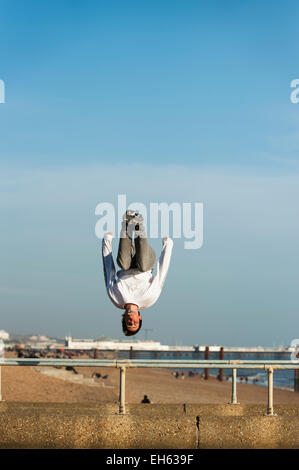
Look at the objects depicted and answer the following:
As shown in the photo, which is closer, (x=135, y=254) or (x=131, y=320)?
(x=131, y=320)

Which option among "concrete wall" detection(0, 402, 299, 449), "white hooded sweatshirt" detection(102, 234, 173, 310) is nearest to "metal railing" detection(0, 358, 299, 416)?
"concrete wall" detection(0, 402, 299, 449)

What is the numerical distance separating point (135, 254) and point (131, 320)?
86cm

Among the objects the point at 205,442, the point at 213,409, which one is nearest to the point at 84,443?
the point at 205,442

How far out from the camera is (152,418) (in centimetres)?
714

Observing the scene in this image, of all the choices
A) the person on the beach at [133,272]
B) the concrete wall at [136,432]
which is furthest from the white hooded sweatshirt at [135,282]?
the concrete wall at [136,432]

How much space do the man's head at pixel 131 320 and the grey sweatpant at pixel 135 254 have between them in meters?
0.55

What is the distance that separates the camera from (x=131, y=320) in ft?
26.8

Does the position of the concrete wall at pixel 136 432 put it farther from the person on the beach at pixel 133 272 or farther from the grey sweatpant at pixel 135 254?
the grey sweatpant at pixel 135 254

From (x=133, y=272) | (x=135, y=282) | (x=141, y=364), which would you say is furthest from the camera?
(x=133, y=272)

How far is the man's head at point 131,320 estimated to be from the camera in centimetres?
813

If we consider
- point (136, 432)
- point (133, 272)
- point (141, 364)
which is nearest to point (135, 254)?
point (133, 272)

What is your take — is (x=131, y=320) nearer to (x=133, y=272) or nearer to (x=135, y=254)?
(x=133, y=272)

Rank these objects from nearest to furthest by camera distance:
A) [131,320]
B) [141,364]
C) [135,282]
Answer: [141,364]
[131,320]
[135,282]
